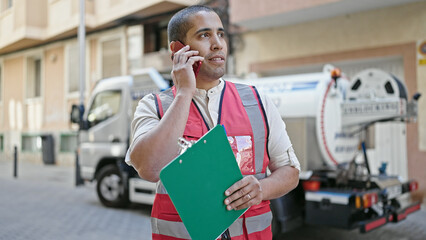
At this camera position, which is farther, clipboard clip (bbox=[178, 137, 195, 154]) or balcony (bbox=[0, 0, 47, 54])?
balcony (bbox=[0, 0, 47, 54])

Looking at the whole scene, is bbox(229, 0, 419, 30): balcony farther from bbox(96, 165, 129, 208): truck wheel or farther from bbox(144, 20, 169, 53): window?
bbox(144, 20, 169, 53): window

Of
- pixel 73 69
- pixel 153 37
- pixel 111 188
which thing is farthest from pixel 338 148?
pixel 73 69

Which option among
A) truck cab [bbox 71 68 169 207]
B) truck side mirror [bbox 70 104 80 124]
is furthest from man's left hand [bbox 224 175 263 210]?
truck side mirror [bbox 70 104 80 124]

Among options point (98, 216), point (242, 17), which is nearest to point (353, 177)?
point (98, 216)

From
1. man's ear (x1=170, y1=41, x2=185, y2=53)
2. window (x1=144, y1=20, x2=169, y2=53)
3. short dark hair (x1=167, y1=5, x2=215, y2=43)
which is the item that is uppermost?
window (x1=144, y1=20, x2=169, y2=53)

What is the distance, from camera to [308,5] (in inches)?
354

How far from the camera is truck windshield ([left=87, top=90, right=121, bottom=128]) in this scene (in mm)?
8180

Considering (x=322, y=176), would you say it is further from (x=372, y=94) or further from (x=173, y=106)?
(x=173, y=106)

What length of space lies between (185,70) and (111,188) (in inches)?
270

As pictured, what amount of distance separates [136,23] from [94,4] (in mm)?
1538

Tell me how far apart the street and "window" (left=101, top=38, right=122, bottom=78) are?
6.03m

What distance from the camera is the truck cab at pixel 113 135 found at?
24.9ft

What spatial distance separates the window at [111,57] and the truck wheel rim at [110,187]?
25.6 ft

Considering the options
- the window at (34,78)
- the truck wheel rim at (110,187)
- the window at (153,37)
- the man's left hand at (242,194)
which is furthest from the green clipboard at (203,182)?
the window at (34,78)
